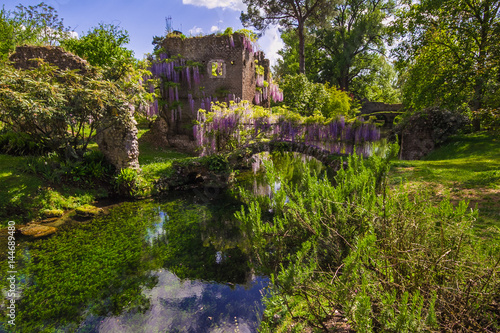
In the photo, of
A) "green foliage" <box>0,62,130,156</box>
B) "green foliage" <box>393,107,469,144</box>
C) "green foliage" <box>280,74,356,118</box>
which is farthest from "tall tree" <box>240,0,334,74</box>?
"green foliage" <box>0,62,130,156</box>

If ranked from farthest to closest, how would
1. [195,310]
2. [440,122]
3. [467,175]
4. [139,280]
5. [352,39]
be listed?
[352,39]
[440,122]
[467,175]
[139,280]
[195,310]

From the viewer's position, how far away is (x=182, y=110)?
19406 mm

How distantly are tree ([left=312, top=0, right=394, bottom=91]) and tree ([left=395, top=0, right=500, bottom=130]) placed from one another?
50.7 feet

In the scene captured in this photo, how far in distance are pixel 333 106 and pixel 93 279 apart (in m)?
18.6

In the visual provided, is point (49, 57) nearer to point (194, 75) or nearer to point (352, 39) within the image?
point (194, 75)

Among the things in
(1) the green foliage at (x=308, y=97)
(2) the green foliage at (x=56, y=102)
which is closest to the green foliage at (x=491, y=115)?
(1) the green foliage at (x=308, y=97)

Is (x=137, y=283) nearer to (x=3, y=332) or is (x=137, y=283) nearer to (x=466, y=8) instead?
(x=3, y=332)

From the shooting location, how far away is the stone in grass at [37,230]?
7.40 m

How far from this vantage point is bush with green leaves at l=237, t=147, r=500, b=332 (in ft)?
7.40

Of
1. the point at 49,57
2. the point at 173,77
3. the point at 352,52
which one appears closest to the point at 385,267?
the point at 49,57

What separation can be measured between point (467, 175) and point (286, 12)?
2230cm

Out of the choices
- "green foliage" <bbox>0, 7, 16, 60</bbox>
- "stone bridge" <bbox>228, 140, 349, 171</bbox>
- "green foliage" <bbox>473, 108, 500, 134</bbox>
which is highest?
"green foliage" <bbox>0, 7, 16, 60</bbox>

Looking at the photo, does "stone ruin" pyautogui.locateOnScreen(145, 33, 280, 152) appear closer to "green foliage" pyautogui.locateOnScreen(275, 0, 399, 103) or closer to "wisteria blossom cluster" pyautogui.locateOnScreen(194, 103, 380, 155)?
"wisteria blossom cluster" pyautogui.locateOnScreen(194, 103, 380, 155)

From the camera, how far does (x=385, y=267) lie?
2545 mm
